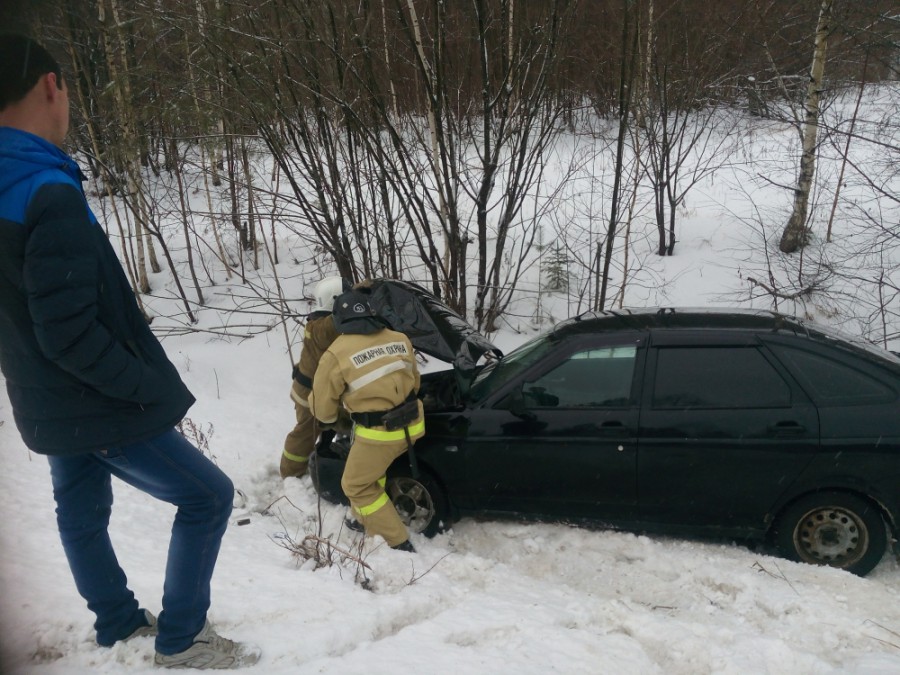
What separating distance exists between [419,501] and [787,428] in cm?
242

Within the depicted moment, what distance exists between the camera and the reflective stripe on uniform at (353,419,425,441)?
411 cm

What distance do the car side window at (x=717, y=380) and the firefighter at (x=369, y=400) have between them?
1.62 metres

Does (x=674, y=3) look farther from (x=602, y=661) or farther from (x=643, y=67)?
(x=602, y=661)

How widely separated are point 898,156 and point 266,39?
752cm

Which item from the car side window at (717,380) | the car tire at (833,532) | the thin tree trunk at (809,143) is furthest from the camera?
the thin tree trunk at (809,143)

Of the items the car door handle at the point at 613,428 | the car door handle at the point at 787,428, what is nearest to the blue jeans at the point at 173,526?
the car door handle at the point at 613,428

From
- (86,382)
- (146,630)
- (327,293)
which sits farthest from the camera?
(327,293)

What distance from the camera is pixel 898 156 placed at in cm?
796

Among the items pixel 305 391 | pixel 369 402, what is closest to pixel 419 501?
pixel 369 402

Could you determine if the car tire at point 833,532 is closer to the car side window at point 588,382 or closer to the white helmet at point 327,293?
the car side window at point 588,382

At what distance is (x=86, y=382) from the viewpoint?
217cm

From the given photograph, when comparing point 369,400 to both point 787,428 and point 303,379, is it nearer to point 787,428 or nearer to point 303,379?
point 303,379

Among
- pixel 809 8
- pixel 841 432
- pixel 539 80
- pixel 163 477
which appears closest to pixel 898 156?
pixel 809 8

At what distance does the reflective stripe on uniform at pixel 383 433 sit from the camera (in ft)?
13.5
